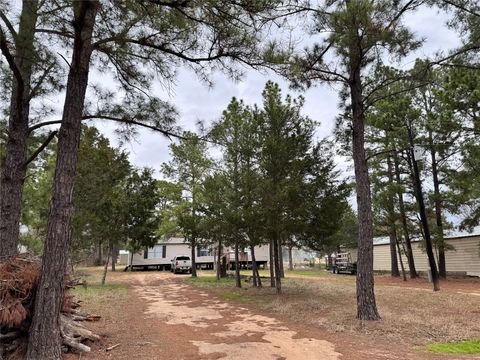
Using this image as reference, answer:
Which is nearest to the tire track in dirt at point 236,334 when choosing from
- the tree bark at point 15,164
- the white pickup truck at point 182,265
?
the tree bark at point 15,164

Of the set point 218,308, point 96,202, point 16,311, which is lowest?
point 218,308

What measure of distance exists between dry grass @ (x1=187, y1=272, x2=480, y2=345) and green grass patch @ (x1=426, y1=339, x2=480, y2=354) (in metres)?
0.25

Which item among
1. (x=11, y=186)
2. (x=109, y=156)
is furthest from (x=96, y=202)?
(x=11, y=186)

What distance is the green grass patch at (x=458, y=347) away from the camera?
18.3 ft

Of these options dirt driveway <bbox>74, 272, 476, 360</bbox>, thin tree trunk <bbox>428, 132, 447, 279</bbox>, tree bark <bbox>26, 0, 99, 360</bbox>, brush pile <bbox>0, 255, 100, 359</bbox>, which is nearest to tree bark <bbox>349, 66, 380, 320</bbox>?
dirt driveway <bbox>74, 272, 476, 360</bbox>

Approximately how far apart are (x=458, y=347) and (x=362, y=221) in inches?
124

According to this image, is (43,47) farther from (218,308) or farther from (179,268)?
(179,268)

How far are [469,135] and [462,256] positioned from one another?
910 centimetres

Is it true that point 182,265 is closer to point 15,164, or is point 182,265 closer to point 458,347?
point 15,164

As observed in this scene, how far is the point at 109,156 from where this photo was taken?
1720cm

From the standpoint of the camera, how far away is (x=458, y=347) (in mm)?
5844

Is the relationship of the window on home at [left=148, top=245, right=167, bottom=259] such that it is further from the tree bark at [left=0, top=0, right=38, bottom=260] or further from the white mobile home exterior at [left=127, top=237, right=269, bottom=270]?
the tree bark at [left=0, top=0, right=38, bottom=260]

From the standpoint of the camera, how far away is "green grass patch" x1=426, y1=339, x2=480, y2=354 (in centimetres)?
558

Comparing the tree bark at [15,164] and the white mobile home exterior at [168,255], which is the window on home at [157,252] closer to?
the white mobile home exterior at [168,255]
